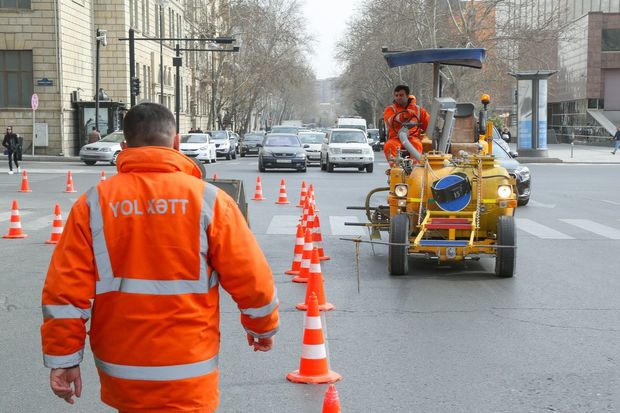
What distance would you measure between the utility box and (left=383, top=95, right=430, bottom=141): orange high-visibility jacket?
1438 inches

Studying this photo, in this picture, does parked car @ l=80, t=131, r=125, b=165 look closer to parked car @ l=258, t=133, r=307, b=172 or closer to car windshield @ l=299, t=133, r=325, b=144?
parked car @ l=258, t=133, r=307, b=172

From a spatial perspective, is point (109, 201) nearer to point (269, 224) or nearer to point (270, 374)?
point (270, 374)

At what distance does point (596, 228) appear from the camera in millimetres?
16734

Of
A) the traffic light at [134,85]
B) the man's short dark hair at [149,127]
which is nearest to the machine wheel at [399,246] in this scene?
the man's short dark hair at [149,127]

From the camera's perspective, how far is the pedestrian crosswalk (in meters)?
15.7

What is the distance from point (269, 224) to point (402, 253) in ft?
20.6

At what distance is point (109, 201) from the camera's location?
3.60 m

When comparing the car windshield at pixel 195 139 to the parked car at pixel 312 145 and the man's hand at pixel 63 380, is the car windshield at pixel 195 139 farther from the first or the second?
the man's hand at pixel 63 380

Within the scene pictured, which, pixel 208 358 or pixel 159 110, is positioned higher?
pixel 159 110

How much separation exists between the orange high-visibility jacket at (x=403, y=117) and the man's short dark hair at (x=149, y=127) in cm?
914

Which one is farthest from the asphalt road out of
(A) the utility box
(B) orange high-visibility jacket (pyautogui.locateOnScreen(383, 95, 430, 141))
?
(A) the utility box

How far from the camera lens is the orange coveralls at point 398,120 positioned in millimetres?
12758

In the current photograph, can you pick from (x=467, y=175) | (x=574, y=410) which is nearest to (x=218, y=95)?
(x=467, y=175)

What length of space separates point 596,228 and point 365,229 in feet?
12.5
